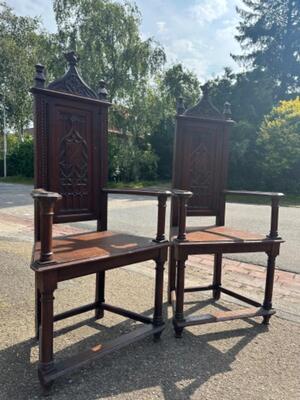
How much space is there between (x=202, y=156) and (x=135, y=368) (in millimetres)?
1677

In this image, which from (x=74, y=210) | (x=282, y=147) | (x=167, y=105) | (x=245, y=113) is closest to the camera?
(x=74, y=210)

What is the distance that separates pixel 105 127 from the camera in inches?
92.3

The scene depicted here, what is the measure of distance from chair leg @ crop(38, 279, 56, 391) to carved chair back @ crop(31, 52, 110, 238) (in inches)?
23.9

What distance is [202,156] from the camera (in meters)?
2.73

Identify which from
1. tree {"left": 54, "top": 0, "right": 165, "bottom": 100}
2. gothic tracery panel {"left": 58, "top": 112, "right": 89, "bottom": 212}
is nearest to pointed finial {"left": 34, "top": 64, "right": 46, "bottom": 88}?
gothic tracery panel {"left": 58, "top": 112, "right": 89, "bottom": 212}

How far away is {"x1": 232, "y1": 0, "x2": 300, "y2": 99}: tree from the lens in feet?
64.0

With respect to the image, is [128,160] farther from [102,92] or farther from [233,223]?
[102,92]

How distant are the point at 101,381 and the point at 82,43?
14.3m

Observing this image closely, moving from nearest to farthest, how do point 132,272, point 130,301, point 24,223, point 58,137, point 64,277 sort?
point 64,277 → point 58,137 → point 130,301 → point 132,272 → point 24,223

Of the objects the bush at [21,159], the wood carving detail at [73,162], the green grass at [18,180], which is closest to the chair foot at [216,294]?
the wood carving detail at [73,162]

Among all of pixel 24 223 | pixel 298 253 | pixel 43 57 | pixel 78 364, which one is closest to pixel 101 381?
pixel 78 364

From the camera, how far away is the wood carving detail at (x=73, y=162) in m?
2.17

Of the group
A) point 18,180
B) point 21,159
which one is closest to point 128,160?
point 18,180

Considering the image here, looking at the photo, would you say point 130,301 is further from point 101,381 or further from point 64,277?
point 64,277
